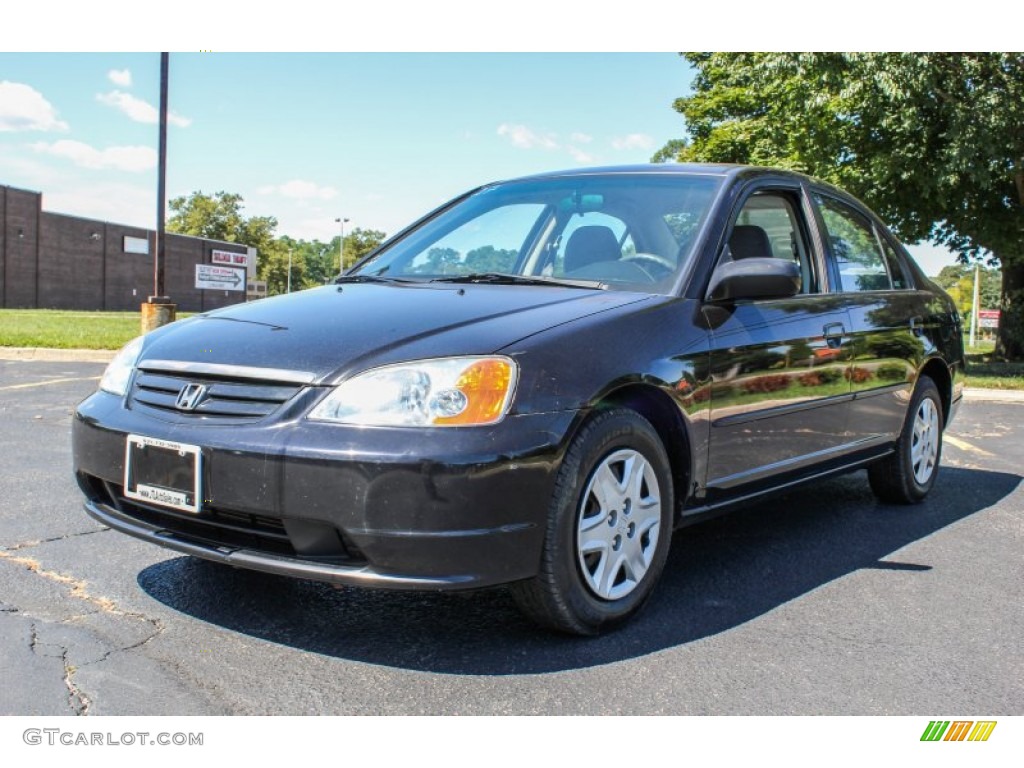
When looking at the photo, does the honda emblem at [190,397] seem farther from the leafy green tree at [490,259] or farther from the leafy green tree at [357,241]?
the leafy green tree at [357,241]

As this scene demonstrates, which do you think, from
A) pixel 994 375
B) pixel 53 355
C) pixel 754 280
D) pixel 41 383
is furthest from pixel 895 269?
pixel 994 375

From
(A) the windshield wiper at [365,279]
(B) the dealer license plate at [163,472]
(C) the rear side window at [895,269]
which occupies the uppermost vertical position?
(C) the rear side window at [895,269]

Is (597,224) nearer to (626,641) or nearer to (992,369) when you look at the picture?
(626,641)

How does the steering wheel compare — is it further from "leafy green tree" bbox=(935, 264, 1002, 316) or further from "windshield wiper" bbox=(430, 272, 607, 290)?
Result: "leafy green tree" bbox=(935, 264, 1002, 316)

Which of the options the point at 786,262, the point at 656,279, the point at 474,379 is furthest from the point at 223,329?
the point at 786,262

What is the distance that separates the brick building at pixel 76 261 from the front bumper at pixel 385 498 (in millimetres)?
64119

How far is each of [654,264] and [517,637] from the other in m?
1.54

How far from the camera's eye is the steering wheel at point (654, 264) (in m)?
3.80

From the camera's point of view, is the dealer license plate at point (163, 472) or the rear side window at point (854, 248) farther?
the rear side window at point (854, 248)

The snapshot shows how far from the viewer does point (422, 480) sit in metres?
2.75

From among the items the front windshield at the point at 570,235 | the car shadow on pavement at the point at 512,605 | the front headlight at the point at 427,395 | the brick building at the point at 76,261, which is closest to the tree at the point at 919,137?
the car shadow on pavement at the point at 512,605

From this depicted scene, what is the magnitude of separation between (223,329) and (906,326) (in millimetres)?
3549

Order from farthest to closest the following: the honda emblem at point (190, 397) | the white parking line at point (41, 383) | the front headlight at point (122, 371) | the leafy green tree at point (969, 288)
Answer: the leafy green tree at point (969, 288) → the white parking line at point (41, 383) → the front headlight at point (122, 371) → the honda emblem at point (190, 397)

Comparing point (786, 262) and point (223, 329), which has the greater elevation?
point (786, 262)
